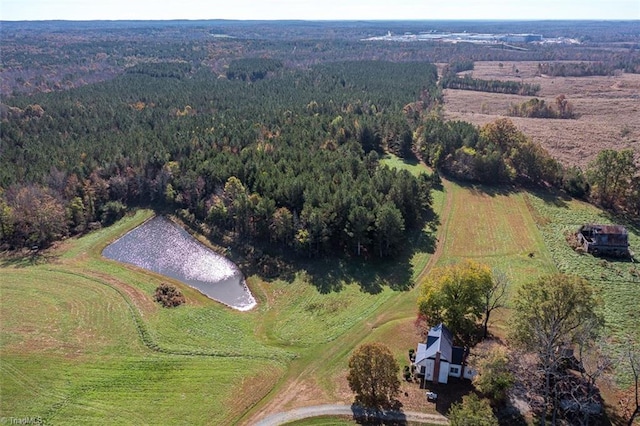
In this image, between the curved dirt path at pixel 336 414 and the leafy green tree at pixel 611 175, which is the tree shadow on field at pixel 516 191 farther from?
the curved dirt path at pixel 336 414

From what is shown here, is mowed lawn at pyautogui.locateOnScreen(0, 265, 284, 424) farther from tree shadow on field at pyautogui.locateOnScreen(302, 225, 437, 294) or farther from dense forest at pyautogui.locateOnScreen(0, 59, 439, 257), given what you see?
dense forest at pyautogui.locateOnScreen(0, 59, 439, 257)

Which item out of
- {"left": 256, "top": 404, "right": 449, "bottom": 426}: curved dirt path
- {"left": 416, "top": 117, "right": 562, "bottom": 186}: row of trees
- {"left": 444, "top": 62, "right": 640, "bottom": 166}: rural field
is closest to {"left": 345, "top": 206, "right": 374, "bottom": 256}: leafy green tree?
{"left": 256, "top": 404, "right": 449, "bottom": 426}: curved dirt path

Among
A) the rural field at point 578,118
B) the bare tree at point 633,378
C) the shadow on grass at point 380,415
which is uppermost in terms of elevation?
the rural field at point 578,118

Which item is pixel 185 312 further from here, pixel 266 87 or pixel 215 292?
pixel 266 87

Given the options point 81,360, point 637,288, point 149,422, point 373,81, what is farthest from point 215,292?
point 373,81

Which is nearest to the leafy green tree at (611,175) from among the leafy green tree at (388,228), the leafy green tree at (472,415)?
the leafy green tree at (388,228)

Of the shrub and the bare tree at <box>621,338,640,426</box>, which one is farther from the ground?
the bare tree at <box>621,338,640,426</box>
